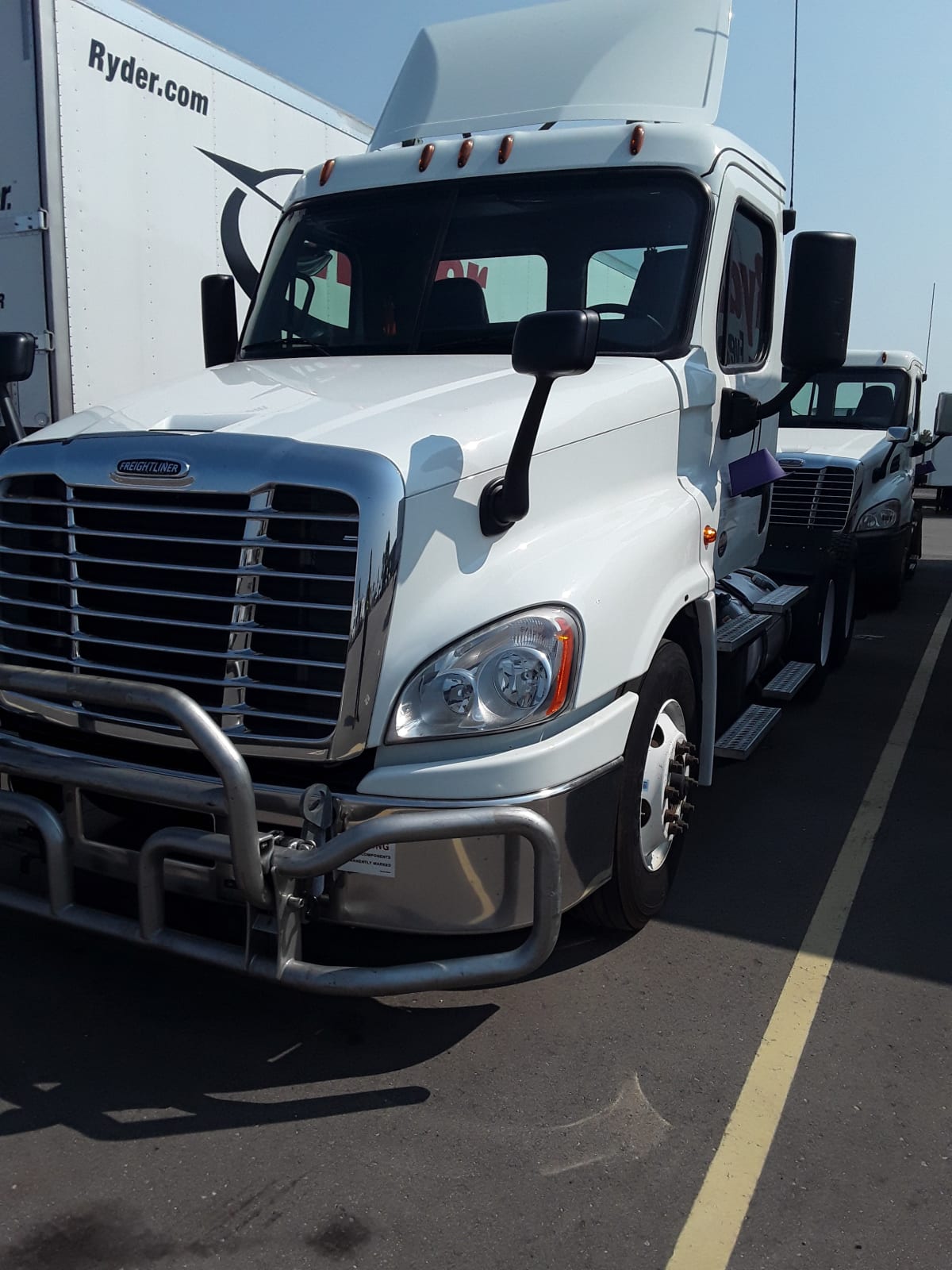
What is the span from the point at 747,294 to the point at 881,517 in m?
6.11

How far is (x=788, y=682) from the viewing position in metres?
6.15

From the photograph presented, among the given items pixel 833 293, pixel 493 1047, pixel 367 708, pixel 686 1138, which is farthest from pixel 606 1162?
pixel 833 293

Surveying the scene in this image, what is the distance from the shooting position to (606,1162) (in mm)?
2779

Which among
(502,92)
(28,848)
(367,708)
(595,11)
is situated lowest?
(28,848)

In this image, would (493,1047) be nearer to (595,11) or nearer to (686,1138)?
(686,1138)

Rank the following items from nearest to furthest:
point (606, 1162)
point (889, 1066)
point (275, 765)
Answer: point (606, 1162) < point (275, 765) < point (889, 1066)

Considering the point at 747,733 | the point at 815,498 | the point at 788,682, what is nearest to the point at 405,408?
the point at 747,733

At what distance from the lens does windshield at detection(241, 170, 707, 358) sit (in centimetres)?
424

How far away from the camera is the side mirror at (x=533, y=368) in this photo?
3010mm

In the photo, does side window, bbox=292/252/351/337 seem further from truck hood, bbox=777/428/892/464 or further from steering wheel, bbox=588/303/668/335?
truck hood, bbox=777/428/892/464

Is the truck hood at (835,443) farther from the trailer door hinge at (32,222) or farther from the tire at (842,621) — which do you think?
the trailer door hinge at (32,222)

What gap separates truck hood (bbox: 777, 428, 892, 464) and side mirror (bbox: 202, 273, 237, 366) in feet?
19.7

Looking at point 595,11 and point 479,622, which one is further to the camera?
point 595,11

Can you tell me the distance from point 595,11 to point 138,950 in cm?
441
